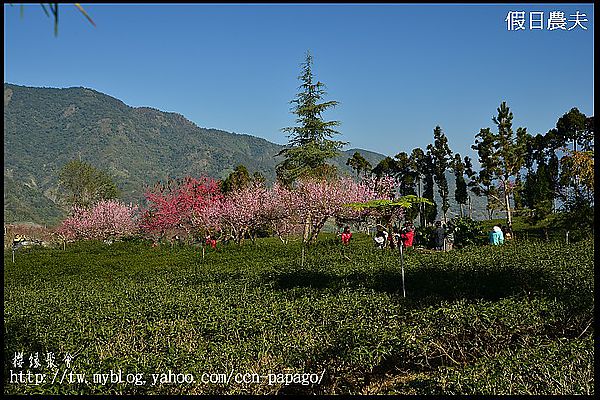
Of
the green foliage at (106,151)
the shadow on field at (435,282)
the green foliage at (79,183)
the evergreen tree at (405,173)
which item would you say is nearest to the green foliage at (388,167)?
the evergreen tree at (405,173)

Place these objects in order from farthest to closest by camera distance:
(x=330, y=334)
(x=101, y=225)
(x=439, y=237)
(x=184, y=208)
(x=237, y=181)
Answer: (x=237, y=181)
(x=101, y=225)
(x=184, y=208)
(x=439, y=237)
(x=330, y=334)

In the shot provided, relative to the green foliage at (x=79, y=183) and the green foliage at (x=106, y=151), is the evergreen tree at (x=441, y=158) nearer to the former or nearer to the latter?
the green foliage at (x=79, y=183)

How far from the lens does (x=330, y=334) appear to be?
15.6 ft

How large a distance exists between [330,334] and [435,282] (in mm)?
3412

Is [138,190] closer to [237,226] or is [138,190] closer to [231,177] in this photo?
[231,177]

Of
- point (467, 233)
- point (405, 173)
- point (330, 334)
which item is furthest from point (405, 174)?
point (330, 334)

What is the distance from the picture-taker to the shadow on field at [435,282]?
22.2ft

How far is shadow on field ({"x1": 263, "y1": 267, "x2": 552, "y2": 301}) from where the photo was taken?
22.2 ft

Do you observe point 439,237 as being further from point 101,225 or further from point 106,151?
point 106,151

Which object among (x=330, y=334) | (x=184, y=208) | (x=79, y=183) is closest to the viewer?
(x=330, y=334)

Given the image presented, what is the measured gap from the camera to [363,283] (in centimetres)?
795

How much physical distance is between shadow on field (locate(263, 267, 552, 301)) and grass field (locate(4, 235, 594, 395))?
3cm

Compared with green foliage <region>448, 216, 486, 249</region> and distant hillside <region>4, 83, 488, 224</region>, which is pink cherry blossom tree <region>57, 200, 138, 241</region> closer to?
green foliage <region>448, 216, 486, 249</region>

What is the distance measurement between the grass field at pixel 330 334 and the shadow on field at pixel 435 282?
3cm
